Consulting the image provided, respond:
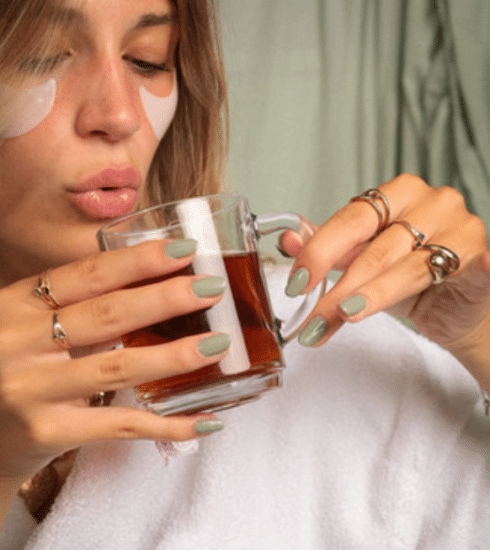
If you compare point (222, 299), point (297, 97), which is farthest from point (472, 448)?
point (297, 97)

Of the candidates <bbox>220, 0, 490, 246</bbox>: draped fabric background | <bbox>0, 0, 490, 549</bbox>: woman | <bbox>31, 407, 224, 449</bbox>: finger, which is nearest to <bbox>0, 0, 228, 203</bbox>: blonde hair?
<bbox>0, 0, 490, 549</bbox>: woman

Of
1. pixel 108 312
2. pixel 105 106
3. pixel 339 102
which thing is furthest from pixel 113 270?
pixel 339 102

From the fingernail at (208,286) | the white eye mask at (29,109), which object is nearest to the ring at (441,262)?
the fingernail at (208,286)

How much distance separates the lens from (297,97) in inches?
66.1

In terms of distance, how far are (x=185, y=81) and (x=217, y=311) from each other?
21.9 inches

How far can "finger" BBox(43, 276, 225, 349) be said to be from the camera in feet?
1.98

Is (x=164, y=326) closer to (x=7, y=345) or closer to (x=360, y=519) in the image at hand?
(x=7, y=345)

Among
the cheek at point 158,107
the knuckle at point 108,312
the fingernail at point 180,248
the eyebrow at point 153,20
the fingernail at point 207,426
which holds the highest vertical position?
the eyebrow at point 153,20

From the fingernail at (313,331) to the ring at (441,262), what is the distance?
0.46ft

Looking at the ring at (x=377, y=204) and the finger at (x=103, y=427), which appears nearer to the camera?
the finger at (x=103, y=427)

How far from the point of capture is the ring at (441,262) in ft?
2.52

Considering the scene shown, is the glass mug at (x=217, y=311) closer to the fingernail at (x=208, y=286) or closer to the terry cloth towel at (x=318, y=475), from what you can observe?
the fingernail at (x=208, y=286)

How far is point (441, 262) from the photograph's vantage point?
30.2 inches

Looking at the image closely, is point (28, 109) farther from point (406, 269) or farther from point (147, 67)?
point (406, 269)
